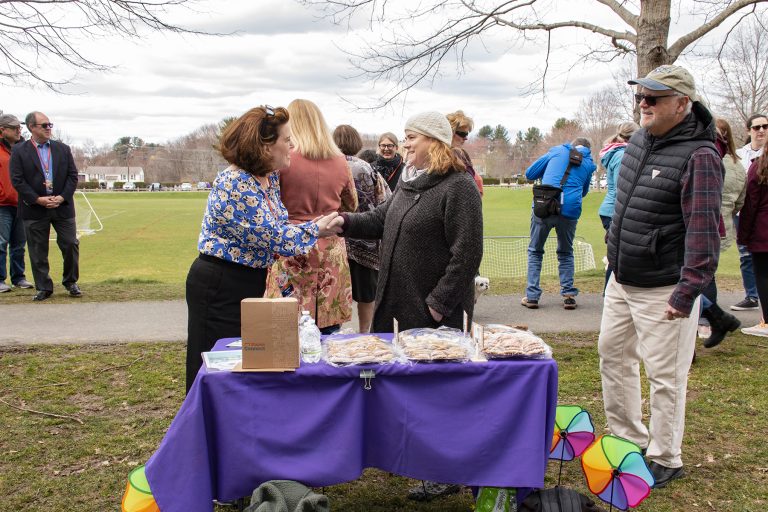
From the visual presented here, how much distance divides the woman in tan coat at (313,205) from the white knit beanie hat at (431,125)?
0.87 metres

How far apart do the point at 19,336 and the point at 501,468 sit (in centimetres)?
565

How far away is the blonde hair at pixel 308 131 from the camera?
13.5ft

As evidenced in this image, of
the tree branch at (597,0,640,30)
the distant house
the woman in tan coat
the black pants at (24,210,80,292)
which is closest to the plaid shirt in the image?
the woman in tan coat

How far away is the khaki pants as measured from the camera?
11.9 ft

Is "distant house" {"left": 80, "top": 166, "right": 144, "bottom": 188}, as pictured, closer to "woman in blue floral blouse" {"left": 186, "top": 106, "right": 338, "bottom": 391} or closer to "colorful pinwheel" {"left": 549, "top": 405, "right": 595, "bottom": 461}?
"woman in blue floral blouse" {"left": 186, "top": 106, "right": 338, "bottom": 391}

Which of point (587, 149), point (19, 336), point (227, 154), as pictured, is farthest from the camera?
point (587, 149)

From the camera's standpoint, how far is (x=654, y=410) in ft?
12.2

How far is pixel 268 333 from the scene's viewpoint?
285cm

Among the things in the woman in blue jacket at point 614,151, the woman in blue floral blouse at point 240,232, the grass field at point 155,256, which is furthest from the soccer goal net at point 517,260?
the woman in blue floral blouse at point 240,232

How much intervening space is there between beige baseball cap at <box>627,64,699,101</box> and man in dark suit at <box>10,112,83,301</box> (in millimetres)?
7209

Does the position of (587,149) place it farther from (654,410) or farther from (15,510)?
(15,510)

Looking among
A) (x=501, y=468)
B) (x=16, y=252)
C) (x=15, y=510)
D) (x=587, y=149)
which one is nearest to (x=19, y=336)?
(x=16, y=252)

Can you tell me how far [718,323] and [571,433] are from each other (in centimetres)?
319

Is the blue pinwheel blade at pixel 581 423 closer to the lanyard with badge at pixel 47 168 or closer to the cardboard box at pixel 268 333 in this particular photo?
the cardboard box at pixel 268 333
